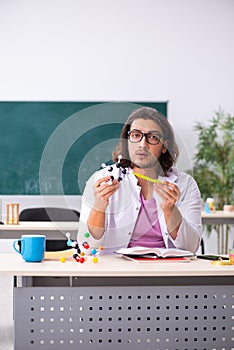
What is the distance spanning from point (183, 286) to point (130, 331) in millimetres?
233

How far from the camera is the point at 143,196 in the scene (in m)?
2.47

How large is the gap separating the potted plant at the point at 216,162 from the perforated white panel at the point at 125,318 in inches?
146

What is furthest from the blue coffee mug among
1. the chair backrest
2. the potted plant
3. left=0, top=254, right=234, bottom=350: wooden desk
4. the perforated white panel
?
the potted plant

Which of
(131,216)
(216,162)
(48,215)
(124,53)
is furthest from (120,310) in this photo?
(124,53)

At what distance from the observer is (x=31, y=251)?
216 centimetres

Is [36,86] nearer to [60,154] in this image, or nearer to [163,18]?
[163,18]

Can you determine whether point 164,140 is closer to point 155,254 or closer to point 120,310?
point 155,254

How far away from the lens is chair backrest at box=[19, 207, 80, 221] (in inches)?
159

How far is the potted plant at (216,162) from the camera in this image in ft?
19.0

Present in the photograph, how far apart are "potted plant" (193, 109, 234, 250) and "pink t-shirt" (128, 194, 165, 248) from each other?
3.41m

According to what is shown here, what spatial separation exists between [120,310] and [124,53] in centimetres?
431

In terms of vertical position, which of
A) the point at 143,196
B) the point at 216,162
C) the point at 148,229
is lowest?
the point at 148,229

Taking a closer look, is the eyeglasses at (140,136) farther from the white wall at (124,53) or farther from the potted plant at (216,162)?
the white wall at (124,53)

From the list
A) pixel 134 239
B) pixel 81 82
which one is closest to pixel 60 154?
pixel 134 239
